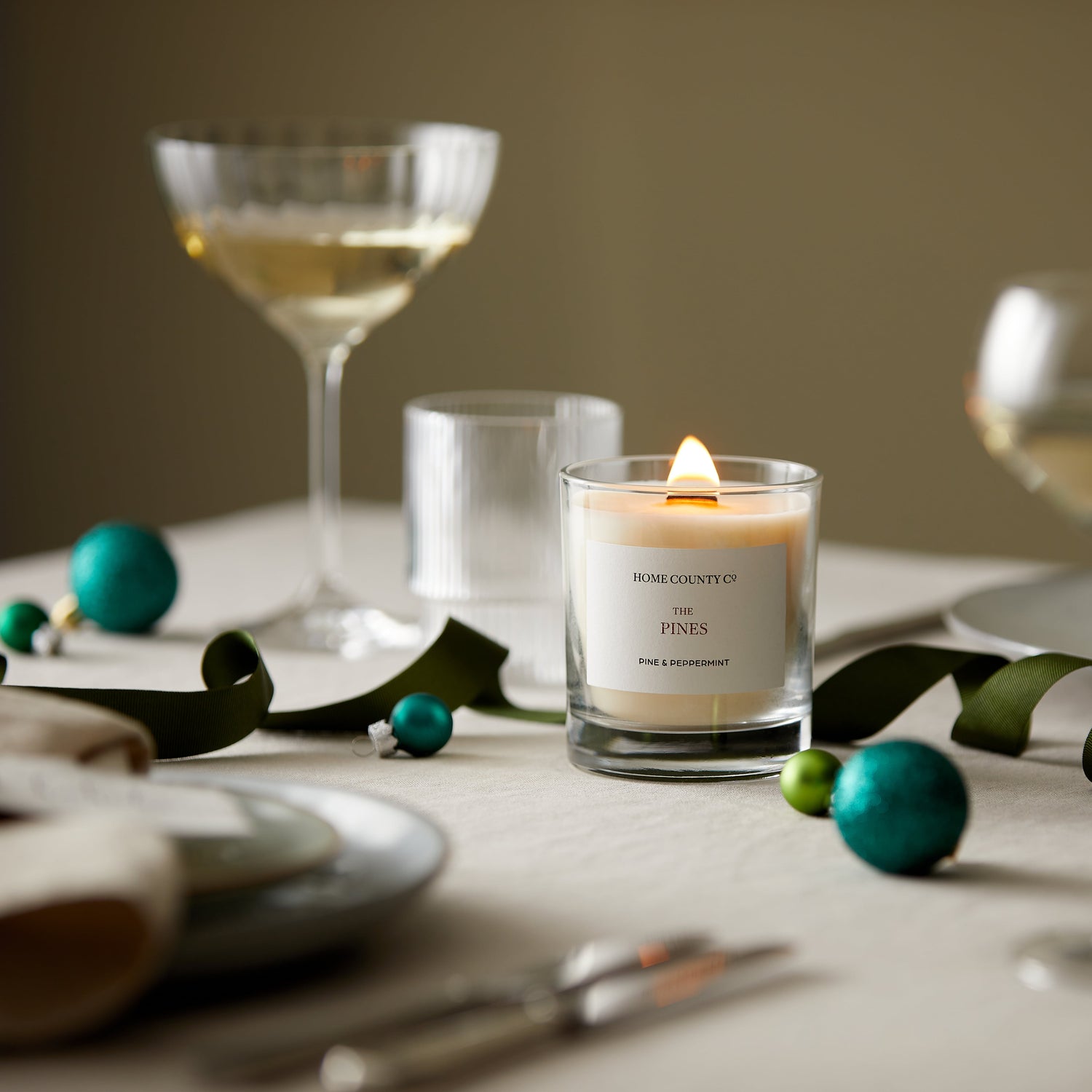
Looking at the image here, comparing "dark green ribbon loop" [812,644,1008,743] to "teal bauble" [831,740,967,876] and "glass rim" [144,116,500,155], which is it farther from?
"glass rim" [144,116,500,155]

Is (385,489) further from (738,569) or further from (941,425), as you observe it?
(738,569)

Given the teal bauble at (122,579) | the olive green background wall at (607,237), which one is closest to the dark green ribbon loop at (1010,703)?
the teal bauble at (122,579)

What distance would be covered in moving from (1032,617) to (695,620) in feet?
0.85

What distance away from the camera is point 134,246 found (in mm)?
2838

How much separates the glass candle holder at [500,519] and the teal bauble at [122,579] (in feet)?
0.56

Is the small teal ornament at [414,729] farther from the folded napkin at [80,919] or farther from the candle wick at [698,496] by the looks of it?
the folded napkin at [80,919]

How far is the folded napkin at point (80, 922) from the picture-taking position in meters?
0.34

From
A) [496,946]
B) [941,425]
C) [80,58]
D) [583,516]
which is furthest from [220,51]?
[496,946]

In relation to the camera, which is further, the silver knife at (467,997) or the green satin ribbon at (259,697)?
the green satin ribbon at (259,697)

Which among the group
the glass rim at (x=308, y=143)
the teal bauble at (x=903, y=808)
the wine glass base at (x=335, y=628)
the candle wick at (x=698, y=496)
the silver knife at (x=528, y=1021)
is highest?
the glass rim at (x=308, y=143)

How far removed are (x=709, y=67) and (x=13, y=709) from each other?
221 cm

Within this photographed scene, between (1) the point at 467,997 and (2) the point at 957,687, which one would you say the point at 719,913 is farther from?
(2) the point at 957,687

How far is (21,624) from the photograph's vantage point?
834mm

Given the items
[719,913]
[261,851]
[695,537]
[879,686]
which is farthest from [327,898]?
[879,686]
